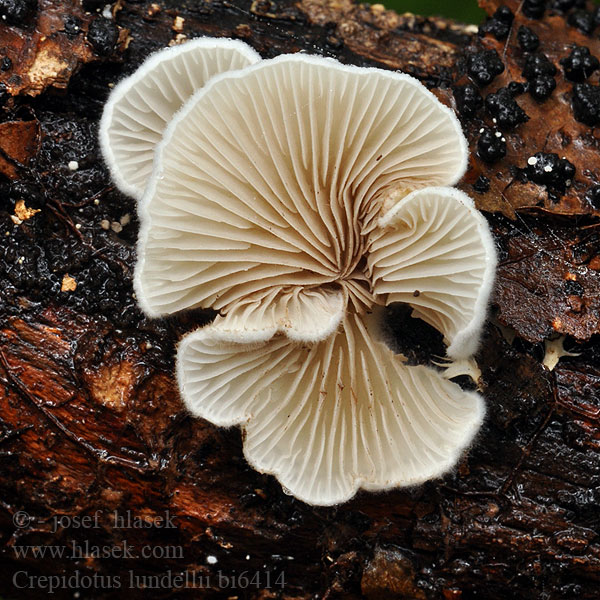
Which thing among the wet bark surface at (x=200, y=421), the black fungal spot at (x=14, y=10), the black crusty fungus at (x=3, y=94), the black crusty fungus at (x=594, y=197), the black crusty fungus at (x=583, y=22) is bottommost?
the wet bark surface at (x=200, y=421)

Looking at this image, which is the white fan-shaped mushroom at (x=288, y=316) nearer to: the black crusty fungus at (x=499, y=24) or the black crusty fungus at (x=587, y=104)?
the black crusty fungus at (x=587, y=104)

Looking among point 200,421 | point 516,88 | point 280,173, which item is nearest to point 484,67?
point 516,88

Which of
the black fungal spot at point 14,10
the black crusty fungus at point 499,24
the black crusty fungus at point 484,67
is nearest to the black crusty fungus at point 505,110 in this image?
the black crusty fungus at point 484,67

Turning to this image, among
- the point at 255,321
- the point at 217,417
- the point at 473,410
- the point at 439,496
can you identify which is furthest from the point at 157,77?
the point at 439,496

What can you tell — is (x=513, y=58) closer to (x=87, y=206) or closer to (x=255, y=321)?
(x=255, y=321)

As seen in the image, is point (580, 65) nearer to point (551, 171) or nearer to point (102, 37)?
point (551, 171)

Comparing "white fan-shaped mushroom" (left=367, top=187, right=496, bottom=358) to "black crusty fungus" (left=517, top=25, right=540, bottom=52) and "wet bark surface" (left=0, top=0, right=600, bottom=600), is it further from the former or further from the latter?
"black crusty fungus" (left=517, top=25, right=540, bottom=52)
